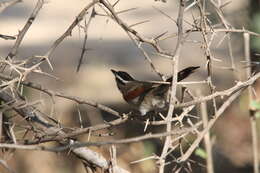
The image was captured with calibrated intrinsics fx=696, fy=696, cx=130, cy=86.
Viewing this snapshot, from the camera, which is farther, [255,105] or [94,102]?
[255,105]

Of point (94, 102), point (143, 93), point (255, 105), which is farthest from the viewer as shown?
point (143, 93)

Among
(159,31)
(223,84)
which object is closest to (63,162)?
(223,84)

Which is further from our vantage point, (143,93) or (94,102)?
(143,93)

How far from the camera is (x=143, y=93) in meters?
4.14

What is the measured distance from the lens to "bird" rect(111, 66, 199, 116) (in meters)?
3.57

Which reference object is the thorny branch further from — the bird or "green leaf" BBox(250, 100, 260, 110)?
"green leaf" BBox(250, 100, 260, 110)

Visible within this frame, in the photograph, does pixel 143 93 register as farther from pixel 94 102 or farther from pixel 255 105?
pixel 94 102

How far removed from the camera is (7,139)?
3.07 meters

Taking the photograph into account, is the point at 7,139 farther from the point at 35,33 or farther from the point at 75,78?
the point at 35,33

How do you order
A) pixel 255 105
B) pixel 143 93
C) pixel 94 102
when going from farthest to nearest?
pixel 143 93, pixel 255 105, pixel 94 102

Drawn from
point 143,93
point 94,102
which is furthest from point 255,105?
point 94,102

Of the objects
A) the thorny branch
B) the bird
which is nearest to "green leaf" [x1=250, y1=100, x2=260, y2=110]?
the bird

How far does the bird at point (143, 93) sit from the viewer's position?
11.7 feet

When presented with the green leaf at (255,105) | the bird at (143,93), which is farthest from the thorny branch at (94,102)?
the green leaf at (255,105)
